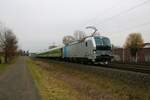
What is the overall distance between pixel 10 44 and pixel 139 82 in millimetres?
43107

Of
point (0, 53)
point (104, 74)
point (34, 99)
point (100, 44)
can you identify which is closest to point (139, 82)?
point (104, 74)

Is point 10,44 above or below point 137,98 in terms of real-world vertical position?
above

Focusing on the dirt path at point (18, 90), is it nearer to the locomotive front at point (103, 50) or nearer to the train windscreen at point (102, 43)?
the locomotive front at point (103, 50)

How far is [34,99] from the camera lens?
33.5 feet

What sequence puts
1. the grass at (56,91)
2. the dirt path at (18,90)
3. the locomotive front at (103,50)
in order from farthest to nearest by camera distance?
the locomotive front at (103,50)
the grass at (56,91)
the dirt path at (18,90)

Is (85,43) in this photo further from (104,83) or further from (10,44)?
(10,44)

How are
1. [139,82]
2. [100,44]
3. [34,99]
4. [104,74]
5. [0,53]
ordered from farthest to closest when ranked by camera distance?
[0,53], [100,44], [104,74], [139,82], [34,99]

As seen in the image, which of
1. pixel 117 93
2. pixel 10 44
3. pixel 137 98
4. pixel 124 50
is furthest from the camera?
pixel 10 44

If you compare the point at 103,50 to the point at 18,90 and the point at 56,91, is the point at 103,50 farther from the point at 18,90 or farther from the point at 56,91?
the point at 18,90

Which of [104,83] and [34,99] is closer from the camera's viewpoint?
[34,99]

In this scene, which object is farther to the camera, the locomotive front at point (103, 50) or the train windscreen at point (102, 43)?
the train windscreen at point (102, 43)

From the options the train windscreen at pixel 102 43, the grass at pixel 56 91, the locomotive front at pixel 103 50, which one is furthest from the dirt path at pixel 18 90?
the train windscreen at pixel 102 43

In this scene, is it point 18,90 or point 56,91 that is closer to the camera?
point 18,90

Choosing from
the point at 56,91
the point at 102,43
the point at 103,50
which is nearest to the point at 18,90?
the point at 56,91
